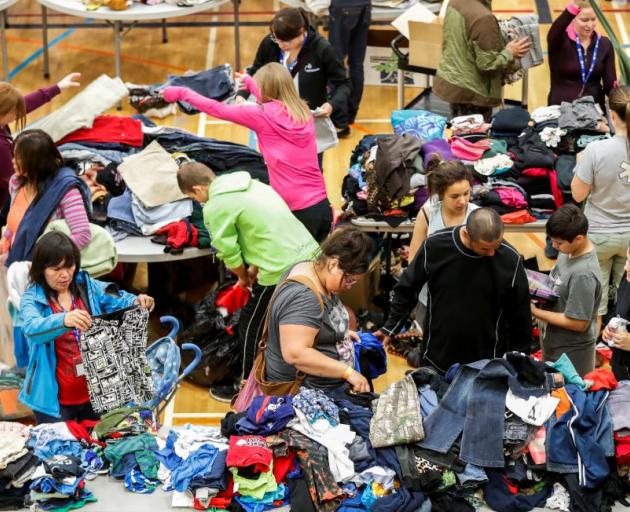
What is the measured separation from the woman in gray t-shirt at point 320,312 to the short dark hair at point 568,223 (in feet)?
3.85

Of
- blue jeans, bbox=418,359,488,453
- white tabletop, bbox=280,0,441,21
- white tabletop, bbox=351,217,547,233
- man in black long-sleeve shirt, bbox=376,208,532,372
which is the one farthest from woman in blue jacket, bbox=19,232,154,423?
white tabletop, bbox=280,0,441,21

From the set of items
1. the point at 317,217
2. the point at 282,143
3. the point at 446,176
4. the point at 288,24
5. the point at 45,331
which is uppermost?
the point at 288,24

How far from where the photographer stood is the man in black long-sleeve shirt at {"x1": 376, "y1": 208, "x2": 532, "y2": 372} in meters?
5.59

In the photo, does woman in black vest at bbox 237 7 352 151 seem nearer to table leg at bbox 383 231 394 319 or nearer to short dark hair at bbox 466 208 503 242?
table leg at bbox 383 231 394 319

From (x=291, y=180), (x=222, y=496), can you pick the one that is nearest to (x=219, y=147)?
(x=291, y=180)

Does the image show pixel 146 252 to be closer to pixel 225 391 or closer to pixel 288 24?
pixel 225 391

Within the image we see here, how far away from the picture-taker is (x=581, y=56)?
27.4 feet

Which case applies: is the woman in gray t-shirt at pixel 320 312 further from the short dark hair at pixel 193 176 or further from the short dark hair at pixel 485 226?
the short dark hair at pixel 193 176

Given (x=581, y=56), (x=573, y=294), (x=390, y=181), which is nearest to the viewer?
(x=573, y=294)

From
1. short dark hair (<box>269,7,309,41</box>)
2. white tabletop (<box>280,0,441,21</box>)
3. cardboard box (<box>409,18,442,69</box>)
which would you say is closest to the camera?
short dark hair (<box>269,7,309,41</box>)

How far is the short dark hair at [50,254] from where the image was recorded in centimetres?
543

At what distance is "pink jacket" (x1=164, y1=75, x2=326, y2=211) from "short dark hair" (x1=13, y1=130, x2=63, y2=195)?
1.18 metres

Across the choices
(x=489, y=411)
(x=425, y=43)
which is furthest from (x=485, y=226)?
(x=425, y=43)

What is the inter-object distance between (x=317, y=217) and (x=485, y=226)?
1.97m
